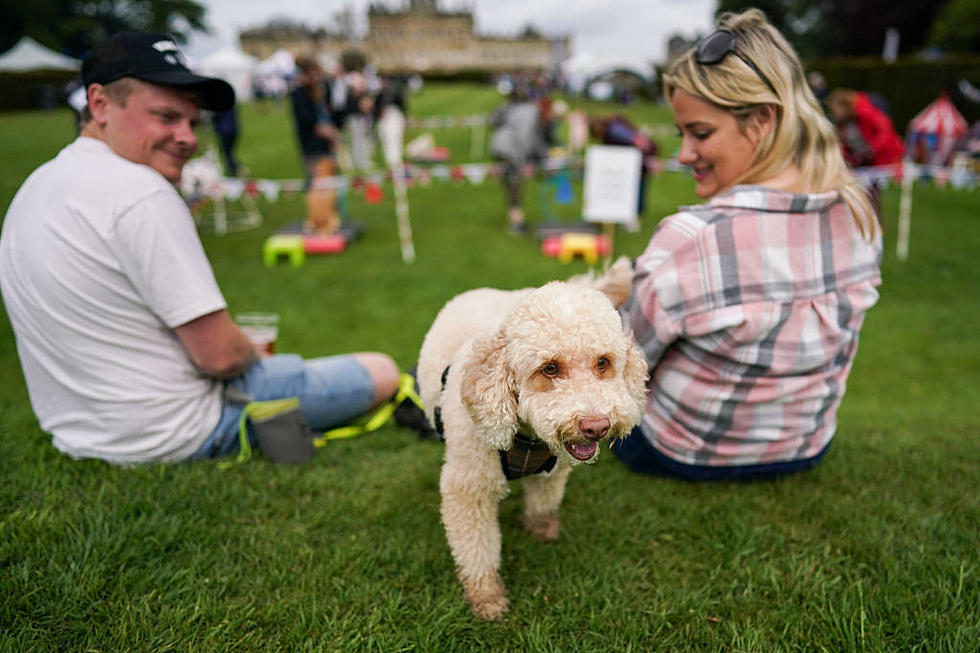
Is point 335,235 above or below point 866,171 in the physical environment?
below

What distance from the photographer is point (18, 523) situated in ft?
7.81

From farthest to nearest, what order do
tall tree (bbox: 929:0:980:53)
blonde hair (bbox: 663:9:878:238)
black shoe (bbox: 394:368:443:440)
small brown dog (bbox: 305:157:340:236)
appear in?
1. tall tree (bbox: 929:0:980:53)
2. small brown dog (bbox: 305:157:340:236)
3. black shoe (bbox: 394:368:443:440)
4. blonde hair (bbox: 663:9:878:238)

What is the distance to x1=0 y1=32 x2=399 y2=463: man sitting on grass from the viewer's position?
92.7 inches

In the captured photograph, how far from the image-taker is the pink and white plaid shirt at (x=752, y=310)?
92.1 inches

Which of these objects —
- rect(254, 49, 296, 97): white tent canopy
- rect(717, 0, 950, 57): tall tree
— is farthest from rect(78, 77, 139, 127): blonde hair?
rect(254, 49, 296, 97): white tent canopy

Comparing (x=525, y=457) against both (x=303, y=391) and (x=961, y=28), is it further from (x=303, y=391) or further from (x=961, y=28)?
(x=961, y=28)

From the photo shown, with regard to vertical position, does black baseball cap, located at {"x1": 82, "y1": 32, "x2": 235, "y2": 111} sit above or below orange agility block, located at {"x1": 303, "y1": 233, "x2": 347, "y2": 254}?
above

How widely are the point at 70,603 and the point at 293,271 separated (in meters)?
6.49

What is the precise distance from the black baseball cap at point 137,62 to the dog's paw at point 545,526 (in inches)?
96.7

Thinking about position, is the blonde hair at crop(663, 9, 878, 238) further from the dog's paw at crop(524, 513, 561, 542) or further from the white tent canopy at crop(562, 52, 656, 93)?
the white tent canopy at crop(562, 52, 656, 93)

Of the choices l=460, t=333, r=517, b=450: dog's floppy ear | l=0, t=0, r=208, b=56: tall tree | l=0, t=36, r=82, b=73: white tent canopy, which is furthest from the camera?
l=0, t=0, r=208, b=56: tall tree

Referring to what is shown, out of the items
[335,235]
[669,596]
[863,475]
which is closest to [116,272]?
[669,596]

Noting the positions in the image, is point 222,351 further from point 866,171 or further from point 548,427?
point 866,171

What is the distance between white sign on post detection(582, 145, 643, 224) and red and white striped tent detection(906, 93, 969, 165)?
11948 mm
